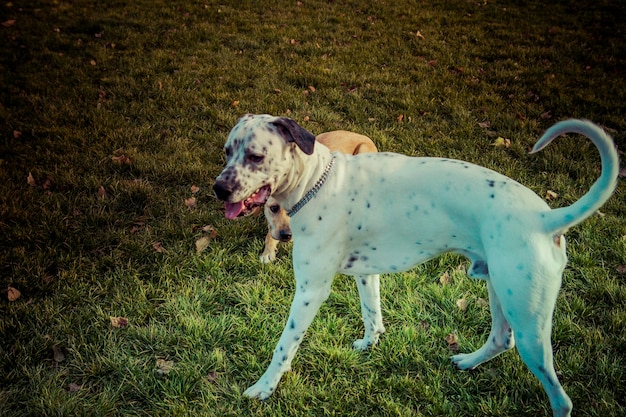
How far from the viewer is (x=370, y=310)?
3480 mm

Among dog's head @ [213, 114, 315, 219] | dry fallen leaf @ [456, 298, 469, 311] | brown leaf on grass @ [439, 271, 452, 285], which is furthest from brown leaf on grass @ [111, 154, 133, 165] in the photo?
dry fallen leaf @ [456, 298, 469, 311]

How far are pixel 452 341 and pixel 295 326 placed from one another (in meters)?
1.36

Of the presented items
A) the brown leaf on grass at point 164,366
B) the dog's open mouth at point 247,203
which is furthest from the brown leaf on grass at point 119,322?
the dog's open mouth at point 247,203

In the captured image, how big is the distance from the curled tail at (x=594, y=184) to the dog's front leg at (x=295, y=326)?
1.32 metres

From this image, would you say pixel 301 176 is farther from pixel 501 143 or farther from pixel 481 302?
pixel 501 143

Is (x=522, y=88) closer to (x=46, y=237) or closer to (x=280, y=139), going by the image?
(x=280, y=139)

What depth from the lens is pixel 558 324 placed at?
3.61 meters

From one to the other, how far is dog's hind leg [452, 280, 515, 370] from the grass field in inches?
4.3

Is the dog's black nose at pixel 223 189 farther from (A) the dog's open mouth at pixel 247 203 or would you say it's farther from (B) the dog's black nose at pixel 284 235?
(B) the dog's black nose at pixel 284 235

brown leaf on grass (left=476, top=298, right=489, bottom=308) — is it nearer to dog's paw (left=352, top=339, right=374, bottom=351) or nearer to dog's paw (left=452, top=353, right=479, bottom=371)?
dog's paw (left=452, top=353, right=479, bottom=371)

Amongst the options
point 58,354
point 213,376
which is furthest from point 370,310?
point 58,354

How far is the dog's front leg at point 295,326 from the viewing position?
2896 millimetres

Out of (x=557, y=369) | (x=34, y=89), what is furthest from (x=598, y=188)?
(x=34, y=89)

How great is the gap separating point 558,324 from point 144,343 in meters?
3.19
